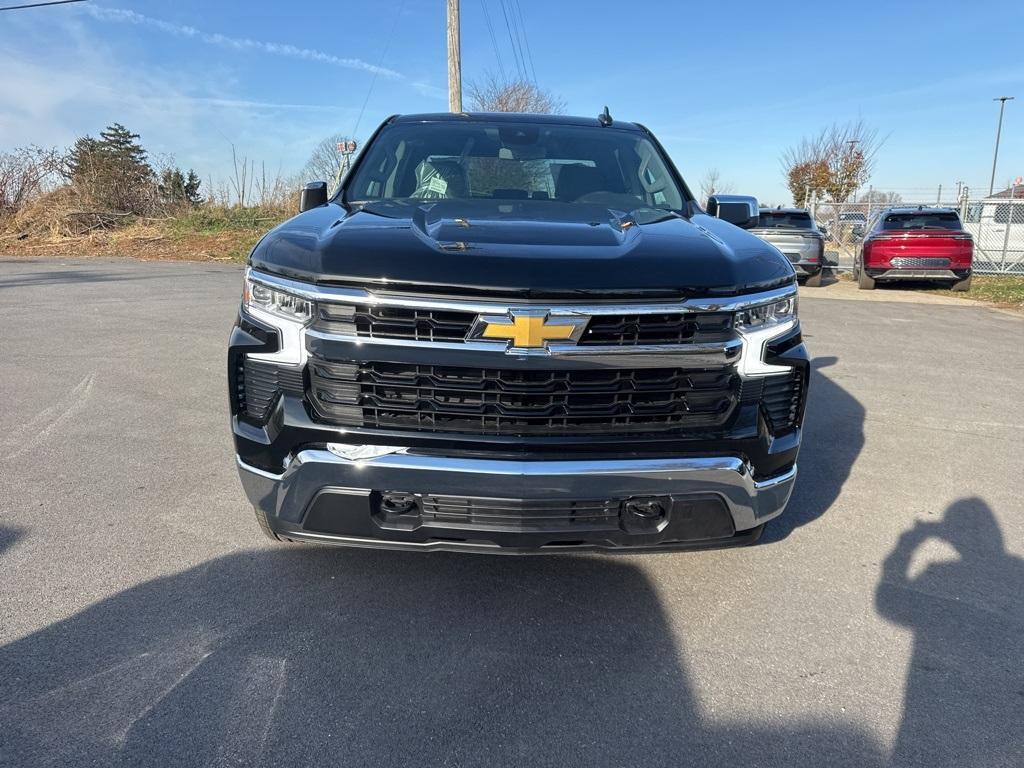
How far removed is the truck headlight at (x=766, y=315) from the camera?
8.27 feet

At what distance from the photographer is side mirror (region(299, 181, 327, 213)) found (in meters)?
3.83

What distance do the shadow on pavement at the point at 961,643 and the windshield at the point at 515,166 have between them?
1999mm

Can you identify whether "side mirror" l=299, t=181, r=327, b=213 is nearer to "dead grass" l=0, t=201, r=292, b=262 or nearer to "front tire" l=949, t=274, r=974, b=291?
"front tire" l=949, t=274, r=974, b=291

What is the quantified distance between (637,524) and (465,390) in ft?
2.40

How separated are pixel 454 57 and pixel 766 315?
680 inches

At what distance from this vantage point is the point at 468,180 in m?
3.80

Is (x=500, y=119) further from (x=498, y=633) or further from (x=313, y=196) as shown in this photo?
(x=498, y=633)

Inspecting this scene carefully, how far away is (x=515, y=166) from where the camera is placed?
3.98m

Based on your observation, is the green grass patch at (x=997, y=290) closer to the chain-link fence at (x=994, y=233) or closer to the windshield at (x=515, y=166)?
the chain-link fence at (x=994, y=233)

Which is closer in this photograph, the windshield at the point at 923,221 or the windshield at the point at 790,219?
the windshield at the point at 923,221

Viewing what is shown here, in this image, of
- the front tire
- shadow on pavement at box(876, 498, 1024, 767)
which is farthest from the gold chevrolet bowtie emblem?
the front tire

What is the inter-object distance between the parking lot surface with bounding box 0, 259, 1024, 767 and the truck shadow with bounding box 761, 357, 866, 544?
0.04m

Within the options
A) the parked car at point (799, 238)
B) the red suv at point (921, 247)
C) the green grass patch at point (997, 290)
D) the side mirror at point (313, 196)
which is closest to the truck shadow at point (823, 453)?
the side mirror at point (313, 196)

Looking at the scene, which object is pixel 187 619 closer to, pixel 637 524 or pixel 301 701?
pixel 301 701
